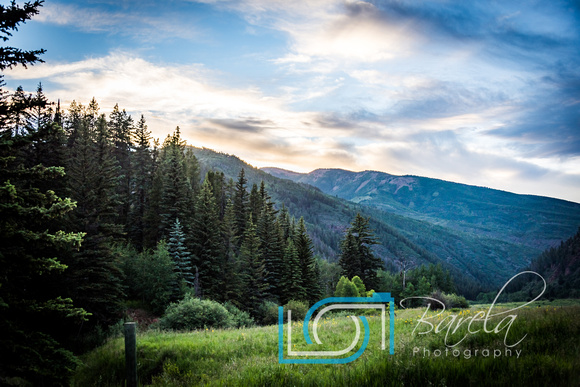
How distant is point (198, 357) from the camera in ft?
33.3

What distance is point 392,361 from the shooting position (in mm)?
5949

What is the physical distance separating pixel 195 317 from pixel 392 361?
17865mm

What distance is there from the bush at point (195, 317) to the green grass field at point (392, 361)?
345 inches

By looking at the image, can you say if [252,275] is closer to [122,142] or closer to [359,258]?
[359,258]

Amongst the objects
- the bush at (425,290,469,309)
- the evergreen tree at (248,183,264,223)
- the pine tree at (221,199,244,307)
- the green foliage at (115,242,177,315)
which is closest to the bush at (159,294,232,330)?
the green foliage at (115,242,177,315)

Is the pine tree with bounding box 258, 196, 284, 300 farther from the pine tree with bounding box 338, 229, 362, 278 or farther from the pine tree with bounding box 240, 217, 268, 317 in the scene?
the pine tree with bounding box 338, 229, 362, 278

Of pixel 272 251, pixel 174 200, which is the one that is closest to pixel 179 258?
pixel 174 200

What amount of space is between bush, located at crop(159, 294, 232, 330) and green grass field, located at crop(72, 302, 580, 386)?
28.7ft

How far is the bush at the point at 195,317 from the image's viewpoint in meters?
20.6

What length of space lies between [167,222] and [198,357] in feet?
117

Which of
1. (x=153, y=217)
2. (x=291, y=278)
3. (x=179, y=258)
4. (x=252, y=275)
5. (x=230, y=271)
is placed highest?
(x=153, y=217)

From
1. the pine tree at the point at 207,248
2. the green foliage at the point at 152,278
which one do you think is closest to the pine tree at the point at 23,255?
the green foliage at the point at 152,278

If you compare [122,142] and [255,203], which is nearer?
[122,142]

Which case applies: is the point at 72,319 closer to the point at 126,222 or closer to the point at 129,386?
the point at 129,386
